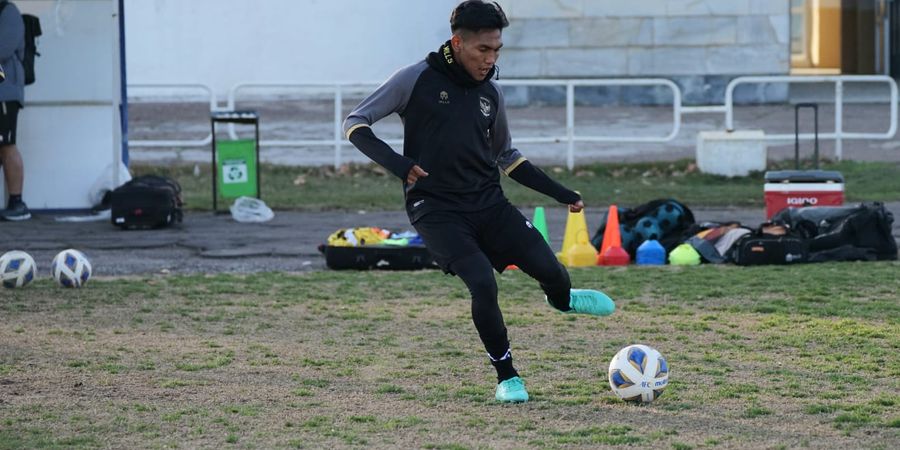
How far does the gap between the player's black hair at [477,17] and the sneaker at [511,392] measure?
5.42 ft

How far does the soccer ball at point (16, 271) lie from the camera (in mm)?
10914

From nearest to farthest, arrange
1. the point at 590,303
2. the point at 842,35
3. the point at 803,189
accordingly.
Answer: the point at 590,303, the point at 803,189, the point at 842,35

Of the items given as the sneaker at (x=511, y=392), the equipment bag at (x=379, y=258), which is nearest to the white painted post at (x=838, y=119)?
the equipment bag at (x=379, y=258)

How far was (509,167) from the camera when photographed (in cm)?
736

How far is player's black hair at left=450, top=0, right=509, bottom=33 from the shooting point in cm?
689

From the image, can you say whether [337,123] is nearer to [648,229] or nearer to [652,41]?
[648,229]

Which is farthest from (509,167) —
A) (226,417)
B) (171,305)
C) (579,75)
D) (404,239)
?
(579,75)

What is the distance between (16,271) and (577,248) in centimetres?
444

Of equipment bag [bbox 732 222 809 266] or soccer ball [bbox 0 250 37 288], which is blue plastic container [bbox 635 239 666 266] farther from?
soccer ball [bbox 0 250 37 288]

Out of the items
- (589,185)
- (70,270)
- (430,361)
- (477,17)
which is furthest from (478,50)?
(589,185)

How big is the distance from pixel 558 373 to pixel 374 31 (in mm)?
21714

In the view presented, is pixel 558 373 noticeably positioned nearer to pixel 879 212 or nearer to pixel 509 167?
pixel 509 167

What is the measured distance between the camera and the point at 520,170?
7.35 m

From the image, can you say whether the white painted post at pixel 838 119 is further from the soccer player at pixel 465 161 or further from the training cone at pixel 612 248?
the soccer player at pixel 465 161
